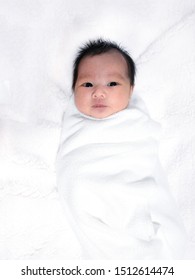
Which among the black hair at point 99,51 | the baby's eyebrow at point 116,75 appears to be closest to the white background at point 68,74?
the black hair at point 99,51

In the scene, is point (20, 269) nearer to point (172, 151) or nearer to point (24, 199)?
point (24, 199)

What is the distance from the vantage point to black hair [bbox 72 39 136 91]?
5.80 feet

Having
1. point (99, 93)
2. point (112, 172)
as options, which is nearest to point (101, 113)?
point (99, 93)

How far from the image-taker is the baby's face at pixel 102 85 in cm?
172

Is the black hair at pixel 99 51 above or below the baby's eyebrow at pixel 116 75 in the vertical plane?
above

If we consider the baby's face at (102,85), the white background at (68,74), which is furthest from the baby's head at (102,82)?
the white background at (68,74)

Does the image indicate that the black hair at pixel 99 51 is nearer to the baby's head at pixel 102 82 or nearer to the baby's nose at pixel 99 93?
the baby's head at pixel 102 82

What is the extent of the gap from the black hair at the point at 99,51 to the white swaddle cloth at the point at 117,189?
124 mm

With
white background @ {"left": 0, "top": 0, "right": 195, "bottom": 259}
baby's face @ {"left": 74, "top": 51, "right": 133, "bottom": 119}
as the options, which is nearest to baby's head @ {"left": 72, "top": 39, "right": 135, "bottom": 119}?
baby's face @ {"left": 74, "top": 51, "right": 133, "bottom": 119}

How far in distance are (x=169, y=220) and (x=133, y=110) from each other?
381 millimetres

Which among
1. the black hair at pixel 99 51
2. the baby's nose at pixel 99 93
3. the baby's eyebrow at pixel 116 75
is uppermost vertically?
the black hair at pixel 99 51

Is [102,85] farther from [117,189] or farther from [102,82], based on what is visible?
[117,189]

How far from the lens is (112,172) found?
5.69 feet

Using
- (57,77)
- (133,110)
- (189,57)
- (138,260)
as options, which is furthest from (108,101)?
(138,260)
